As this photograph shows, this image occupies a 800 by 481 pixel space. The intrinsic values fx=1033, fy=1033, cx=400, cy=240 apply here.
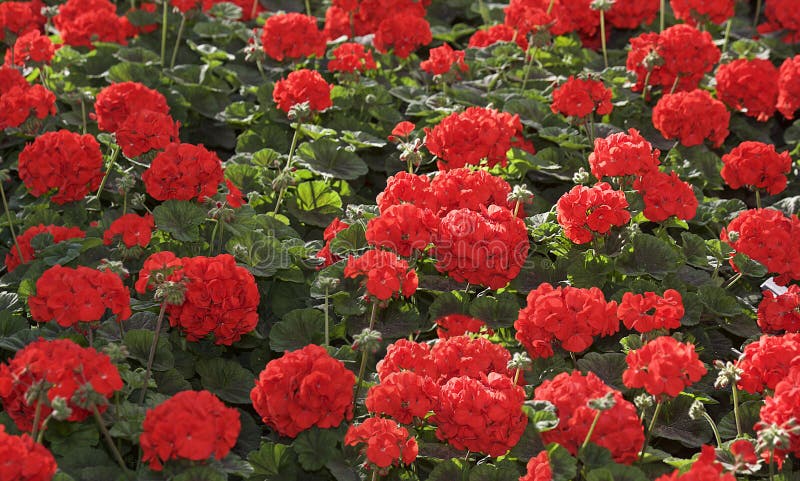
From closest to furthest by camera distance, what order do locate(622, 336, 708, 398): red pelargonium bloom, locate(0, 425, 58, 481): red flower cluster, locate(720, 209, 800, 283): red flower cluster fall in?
locate(0, 425, 58, 481): red flower cluster < locate(622, 336, 708, 398): red pelargonium bloom < locate(720, 209, 800, 283): red flower cluster

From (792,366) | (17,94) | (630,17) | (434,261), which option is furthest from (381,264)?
(630,17)

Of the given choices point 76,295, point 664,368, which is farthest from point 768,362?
point 76,295

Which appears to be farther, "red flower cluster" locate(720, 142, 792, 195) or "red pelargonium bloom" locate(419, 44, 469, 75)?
"red pelargonium bloom" locate(419, 44, 469, 75)

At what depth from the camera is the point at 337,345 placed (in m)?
3.91

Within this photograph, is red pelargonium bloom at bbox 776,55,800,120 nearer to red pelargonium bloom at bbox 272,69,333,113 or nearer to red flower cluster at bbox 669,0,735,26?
red flower cluster at bbox 669,0,735,26

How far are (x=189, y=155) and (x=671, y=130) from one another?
227cm

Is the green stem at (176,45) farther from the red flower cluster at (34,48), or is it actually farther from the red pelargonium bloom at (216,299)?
the red pelargonium bloom at (216,299)

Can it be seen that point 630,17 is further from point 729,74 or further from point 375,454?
point 375,454

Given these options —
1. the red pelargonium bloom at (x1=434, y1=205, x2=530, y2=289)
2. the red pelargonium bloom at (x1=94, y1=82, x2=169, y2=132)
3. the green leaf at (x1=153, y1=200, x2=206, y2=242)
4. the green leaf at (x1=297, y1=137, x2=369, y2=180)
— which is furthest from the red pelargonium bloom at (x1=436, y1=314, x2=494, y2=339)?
the red pelargonium bloom at (x1=94, y1=82, x2=169, y2=132)

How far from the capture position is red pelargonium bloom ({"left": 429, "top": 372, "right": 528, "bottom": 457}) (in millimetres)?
2977

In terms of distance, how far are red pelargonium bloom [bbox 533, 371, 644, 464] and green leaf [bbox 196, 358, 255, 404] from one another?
1.09m

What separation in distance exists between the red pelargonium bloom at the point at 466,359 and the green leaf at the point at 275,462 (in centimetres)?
52

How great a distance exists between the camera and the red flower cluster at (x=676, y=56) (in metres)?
5.20

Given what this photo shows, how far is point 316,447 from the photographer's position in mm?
3168
